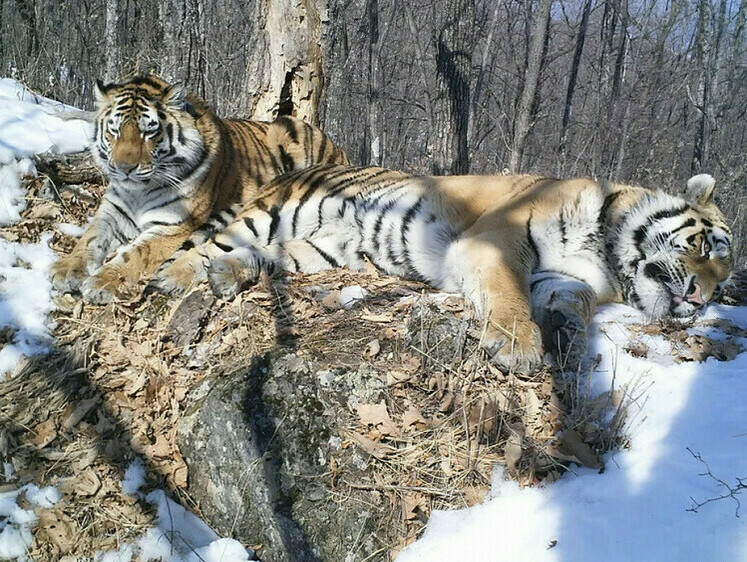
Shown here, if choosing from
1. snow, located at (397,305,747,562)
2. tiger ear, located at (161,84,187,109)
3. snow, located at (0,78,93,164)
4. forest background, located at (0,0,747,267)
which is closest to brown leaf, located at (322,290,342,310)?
snow, located at (397,305,747,562)

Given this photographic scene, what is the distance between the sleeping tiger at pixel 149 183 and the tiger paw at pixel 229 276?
56 cm

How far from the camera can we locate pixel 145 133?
3834 millimetres

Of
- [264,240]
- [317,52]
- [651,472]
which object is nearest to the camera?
[651,472]

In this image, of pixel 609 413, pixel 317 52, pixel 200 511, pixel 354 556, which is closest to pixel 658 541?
pixel 609 413

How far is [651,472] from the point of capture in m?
2.33

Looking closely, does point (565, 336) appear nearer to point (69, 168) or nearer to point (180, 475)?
point (180, 475)

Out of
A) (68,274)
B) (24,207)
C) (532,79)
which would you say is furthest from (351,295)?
(532,79)

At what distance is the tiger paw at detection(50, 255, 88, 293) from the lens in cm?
357

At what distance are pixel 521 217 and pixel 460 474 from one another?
1670 mm

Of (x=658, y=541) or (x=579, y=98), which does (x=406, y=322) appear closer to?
(x=658, y=541)

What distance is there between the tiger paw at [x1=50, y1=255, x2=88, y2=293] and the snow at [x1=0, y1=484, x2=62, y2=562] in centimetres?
120

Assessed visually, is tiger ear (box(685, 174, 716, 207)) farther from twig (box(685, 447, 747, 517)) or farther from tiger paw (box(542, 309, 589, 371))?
twig (box(685, 447, 747, 517))

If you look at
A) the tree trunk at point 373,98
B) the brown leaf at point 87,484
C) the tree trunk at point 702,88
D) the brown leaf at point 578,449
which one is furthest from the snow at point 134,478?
the tree trunk at point 702,88

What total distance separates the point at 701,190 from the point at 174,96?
3.40 metres
